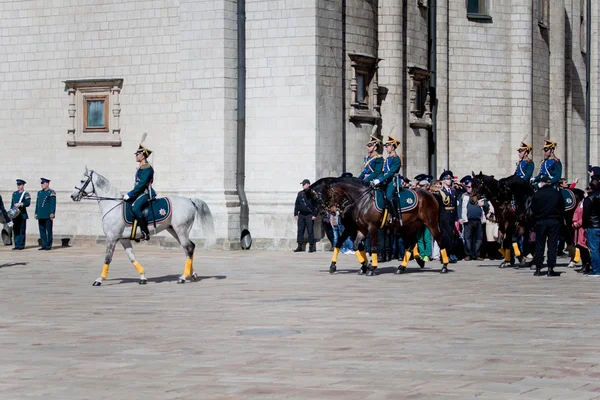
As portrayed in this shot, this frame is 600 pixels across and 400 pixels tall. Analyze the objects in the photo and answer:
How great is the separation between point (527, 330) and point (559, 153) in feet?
104

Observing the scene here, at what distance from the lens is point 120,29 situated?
34281 mm

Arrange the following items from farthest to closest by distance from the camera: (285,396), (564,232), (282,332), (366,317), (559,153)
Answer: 1. (559,153)
2. (564,232)
3. (366,317)
4. (282,332)
5. (285,396)

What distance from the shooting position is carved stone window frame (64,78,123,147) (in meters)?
34.3

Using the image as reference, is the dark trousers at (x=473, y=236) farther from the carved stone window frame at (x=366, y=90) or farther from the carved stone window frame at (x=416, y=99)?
the carved stone window frame at (x=416, y=99)

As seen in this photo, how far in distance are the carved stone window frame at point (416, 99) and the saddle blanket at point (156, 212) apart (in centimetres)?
1641

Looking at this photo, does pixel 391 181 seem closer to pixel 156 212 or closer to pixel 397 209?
pixel 397 209

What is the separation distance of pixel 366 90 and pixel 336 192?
37.1 ft

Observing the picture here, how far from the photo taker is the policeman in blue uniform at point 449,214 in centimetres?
2867

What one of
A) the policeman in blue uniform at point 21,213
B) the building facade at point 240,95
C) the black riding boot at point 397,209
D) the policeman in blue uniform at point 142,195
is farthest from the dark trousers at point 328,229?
the policeman in blue uniform at point 142,195

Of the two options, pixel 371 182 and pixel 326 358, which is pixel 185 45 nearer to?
pixel 371 182

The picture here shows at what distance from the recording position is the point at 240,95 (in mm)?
32625

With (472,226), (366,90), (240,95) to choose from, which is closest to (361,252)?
(472,226)

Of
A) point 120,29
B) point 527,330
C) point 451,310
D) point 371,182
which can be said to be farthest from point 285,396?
point 120,29

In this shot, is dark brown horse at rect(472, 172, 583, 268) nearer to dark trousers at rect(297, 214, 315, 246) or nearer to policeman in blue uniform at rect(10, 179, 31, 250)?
dark trousers at rect(297, 214, 315, 246)
